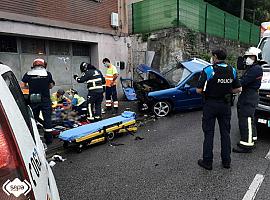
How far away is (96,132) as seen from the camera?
6.24m

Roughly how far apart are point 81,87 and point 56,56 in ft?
5.84

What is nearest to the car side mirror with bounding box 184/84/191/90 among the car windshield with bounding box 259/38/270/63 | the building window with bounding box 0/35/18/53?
the car windshield with bounding box 259/38/270/63

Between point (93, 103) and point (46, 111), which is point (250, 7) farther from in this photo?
point (46, 111)

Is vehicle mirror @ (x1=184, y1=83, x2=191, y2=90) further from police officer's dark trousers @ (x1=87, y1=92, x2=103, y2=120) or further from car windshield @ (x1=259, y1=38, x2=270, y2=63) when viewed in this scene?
police officer's dark trousers @ (x1=87, y1=92, x2=103, y2=120)

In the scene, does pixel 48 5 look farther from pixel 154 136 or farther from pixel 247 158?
pixel 247 158

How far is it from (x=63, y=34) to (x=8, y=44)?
1.94 m

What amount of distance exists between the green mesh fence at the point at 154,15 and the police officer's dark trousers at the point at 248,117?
963 centimetres

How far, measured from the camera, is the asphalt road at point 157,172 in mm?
3977

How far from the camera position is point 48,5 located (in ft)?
30.9

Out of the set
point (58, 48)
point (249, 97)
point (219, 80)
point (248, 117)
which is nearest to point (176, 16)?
point (58, 48)

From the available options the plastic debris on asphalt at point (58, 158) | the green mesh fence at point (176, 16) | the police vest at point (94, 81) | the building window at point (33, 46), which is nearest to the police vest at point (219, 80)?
the plastic debris on asphalt at point (58, 158)

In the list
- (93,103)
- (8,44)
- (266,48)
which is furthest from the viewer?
(8,44)

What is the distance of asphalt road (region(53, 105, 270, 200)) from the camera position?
3977 mm

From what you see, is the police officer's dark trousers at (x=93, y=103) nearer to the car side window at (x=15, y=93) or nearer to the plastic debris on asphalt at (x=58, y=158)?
the plastic debris on asphalt at (x=58, y=158)
